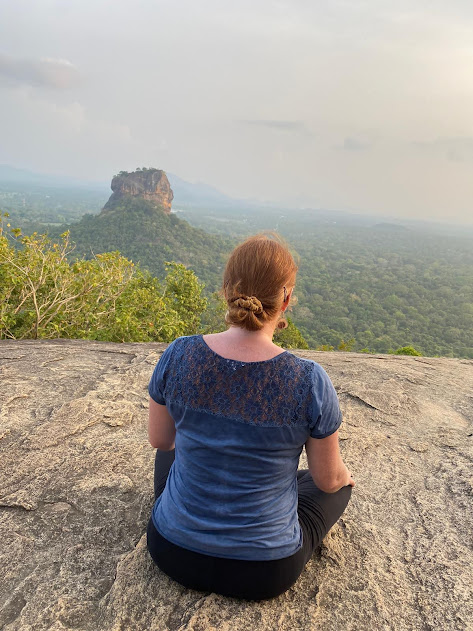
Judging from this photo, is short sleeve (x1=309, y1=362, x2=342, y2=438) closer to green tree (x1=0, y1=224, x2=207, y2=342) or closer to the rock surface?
the rock surface

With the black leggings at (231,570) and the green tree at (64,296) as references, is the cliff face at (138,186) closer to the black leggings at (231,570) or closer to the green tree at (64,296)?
the green tree at (64,296)

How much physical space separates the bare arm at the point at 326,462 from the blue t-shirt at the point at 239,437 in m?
0.07

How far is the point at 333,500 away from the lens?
223cm

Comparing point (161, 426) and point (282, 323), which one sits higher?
point (282, 323)

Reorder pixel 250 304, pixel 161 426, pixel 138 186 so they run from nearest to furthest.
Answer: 1. pixel 250 304
2. pixel 161 426
3. pixel 138 186

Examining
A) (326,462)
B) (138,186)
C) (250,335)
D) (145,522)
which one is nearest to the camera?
(250,335)

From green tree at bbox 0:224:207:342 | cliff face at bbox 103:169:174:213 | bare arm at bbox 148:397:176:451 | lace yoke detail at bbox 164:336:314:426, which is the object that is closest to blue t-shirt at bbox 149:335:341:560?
lace yoke detail at bbox 164:336:314:426

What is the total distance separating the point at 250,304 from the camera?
5.33ft

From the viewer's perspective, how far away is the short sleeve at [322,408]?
65.2 inches

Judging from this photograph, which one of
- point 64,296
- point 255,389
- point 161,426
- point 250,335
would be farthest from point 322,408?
point 64,296

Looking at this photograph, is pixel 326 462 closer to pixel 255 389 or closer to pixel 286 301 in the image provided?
pixel 255 389

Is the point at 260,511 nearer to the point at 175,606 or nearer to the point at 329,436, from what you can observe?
the point at 329,436

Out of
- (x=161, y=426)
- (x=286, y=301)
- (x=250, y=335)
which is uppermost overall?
(x=286, y=301)

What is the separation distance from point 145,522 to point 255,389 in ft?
4.63
